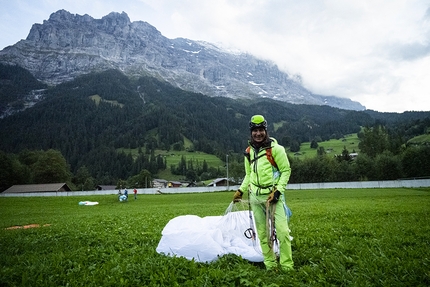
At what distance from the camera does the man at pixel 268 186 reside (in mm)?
6191

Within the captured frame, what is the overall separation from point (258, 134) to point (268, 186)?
130 centimetres

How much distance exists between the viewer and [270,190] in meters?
6.51

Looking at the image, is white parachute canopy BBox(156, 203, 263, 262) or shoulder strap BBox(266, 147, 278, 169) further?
white parachute canopy BBox(156, 203, 263, 262)

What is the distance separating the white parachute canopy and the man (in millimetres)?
880

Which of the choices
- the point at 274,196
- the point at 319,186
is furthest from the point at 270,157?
the point at 319,186

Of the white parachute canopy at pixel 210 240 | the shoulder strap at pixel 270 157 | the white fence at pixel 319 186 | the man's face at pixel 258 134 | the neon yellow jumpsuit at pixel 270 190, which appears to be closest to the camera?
the neon yellow jumpsuit at pixel 270 190

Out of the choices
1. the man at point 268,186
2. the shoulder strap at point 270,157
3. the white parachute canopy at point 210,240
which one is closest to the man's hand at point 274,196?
the man at point 268,186

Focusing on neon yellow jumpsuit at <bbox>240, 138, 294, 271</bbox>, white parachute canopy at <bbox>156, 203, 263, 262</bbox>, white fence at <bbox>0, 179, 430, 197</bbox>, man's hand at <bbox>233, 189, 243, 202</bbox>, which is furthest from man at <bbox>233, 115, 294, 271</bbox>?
white fence at <bbox>0, 179, 430, 197</bbox>

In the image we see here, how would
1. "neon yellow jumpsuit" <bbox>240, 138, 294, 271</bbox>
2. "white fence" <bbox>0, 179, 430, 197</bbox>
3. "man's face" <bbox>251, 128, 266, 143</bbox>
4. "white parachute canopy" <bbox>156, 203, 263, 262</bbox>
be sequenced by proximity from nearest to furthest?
"neon yellow jumpsuit" <bbox>240, 138, 294, 271</bbox> → "man's face" <bbox>251, 128, 266, 143</bbox> → "white parachute canopy" <bbox>156, 203, 263, 262</bbox> → "white fence" <bbox>0, 179, 430, 197</bbox>

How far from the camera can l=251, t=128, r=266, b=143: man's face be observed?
661 centimetres

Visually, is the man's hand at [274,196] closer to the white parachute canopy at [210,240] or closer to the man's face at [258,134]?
the man's face at [258,134]

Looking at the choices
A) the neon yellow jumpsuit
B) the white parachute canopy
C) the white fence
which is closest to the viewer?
the neon yellow jumpsuit

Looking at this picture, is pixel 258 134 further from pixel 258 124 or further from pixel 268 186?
pixel 268 186

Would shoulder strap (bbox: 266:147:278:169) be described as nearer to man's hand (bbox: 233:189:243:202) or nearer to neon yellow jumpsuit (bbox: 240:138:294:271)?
neon yellow jumpsuit (bbox: 240:138:294:271)
